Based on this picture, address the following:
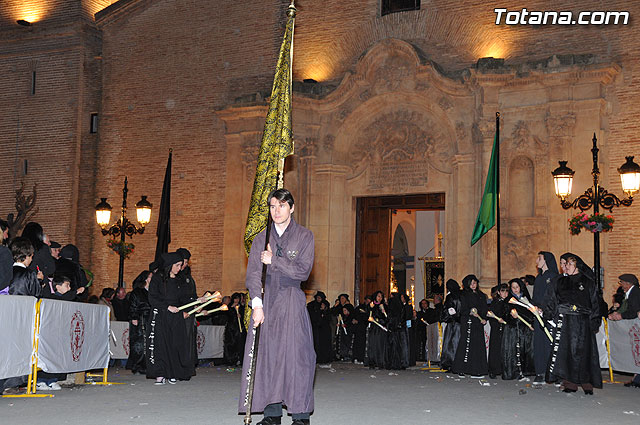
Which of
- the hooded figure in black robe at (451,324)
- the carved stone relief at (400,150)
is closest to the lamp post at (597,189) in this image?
the hooded figure in black robe at (451,324)

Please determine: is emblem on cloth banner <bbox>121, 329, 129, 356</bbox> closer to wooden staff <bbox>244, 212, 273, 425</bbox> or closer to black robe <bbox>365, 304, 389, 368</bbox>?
black robe <bbox>365, 304, 389, 368</bbox>

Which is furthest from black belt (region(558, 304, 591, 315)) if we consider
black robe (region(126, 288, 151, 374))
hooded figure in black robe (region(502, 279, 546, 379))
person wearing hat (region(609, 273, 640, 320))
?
black robe (region(126, 288, 151, 374))

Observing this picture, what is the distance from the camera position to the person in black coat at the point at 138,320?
45.2ft

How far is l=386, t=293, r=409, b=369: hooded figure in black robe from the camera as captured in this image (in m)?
17.1

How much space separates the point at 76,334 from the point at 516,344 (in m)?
7.58

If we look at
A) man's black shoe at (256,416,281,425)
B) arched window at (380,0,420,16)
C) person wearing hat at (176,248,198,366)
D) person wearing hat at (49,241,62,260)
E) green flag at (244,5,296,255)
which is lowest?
man's black shoe at (256,416,281,425)

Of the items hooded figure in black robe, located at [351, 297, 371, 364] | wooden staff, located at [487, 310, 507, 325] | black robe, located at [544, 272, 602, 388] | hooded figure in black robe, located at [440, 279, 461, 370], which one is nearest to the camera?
black robe, located at [544, 272, 602, 388]

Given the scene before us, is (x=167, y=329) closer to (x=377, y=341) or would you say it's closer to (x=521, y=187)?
(x=377, y=341)

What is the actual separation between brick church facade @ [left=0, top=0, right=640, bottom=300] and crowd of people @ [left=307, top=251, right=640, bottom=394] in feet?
5.97

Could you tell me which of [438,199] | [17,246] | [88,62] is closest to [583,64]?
[438,199]

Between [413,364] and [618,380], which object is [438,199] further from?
[618,380]

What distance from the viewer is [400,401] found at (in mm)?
10047

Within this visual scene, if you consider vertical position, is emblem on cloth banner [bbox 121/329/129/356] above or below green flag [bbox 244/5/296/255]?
below

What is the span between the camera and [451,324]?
610 inches
